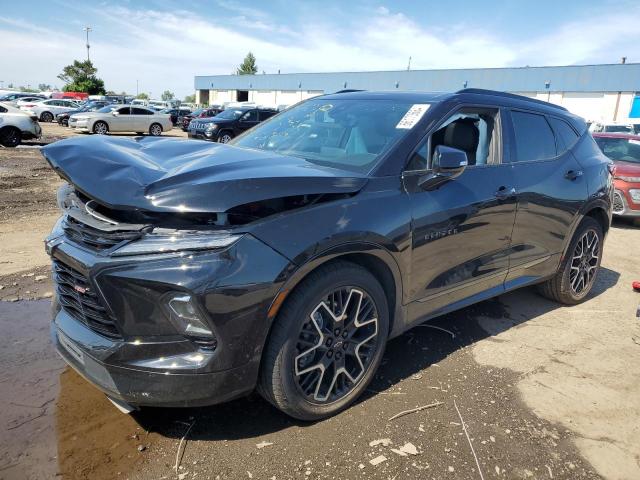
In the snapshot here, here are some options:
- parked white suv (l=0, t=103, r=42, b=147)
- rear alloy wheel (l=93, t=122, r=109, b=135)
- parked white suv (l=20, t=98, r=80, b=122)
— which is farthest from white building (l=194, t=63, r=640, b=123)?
parked white suv (l=20, t=98, r=80, b=122)

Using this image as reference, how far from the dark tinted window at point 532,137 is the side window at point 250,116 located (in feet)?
58.3

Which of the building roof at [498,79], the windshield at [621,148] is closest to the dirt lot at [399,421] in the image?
the windshield at [621,148]

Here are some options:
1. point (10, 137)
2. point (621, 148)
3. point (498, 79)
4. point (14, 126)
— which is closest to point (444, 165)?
point (621, 148)

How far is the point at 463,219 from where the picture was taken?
3.26 metres

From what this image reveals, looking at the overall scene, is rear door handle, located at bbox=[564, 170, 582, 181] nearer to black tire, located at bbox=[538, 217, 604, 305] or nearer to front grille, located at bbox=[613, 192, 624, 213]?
black tire, located at bbox=[538, 217, 604, 305]

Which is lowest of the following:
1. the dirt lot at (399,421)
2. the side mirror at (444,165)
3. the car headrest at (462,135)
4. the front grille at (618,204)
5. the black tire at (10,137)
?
the dirt lot at (399,421)

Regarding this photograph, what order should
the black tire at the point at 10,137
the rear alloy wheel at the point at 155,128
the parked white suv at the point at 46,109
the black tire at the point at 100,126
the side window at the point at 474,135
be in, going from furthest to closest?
the parked white suv at the point at 46,109
the rear alloy wheel at the point at 155,128
the black tire at the point at 100,126
the black tire at the point at 10,137
the side window at the point at 474,135

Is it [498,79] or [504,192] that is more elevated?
[498,79]

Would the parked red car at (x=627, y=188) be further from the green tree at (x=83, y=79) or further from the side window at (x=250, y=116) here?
the green tree at (x=83, y=79)

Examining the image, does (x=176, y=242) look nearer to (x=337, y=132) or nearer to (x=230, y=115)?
(x=337, y=132)

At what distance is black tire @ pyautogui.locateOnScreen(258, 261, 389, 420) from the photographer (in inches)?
96.3

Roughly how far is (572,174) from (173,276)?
12.1ft

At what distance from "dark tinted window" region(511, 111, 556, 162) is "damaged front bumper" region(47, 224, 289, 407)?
100 inches

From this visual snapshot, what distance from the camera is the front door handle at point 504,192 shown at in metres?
3.54
